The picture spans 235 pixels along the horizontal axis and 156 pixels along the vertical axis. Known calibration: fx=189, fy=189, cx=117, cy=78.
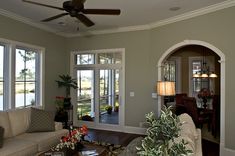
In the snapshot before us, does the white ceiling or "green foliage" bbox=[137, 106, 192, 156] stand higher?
the white ceiling

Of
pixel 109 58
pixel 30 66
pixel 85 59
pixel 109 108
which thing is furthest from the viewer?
pixel 85 59

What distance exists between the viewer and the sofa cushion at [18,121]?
3734 millimetres

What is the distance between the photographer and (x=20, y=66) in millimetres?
4938

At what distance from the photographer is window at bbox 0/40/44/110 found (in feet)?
14.8

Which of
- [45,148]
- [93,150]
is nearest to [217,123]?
[93,150]

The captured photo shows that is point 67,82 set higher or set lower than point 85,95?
higher

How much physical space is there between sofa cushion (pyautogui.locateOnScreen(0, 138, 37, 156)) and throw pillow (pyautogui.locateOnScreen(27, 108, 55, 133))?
473 millimetres

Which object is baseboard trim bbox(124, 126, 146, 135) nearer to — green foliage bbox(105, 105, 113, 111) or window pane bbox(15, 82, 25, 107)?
green foliage bbox(105, 105, 113, 111)

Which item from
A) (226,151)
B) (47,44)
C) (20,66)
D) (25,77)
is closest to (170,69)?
(226,151)

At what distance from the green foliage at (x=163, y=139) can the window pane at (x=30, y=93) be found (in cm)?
459

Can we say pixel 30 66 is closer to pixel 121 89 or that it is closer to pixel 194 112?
pixel 121 89

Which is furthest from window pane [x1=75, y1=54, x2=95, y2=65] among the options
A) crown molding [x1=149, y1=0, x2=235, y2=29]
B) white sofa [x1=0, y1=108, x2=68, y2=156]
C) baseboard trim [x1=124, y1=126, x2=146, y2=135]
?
white sofa [x1=0, y1=108, x2=68, y2=156]

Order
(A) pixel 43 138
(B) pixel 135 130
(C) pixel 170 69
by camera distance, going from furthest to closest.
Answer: (C) pixel 170 69 < (B) pixel 135 130 < (A) pixel 43 138

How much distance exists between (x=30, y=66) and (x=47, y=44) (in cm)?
87
